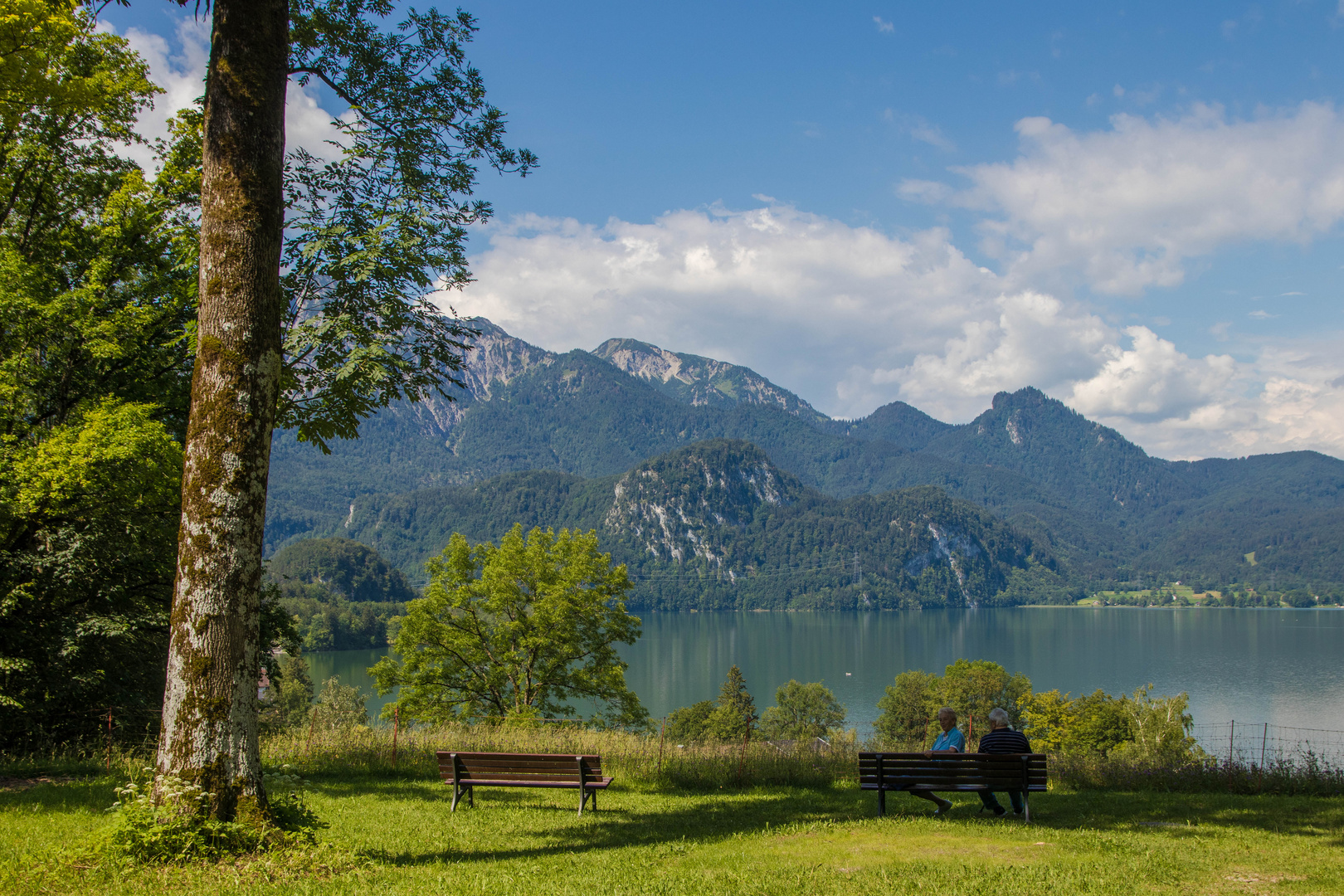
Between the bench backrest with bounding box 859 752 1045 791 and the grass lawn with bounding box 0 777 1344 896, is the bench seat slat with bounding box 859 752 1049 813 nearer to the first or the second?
the bench backrest with bounding box 859 752 1045 791

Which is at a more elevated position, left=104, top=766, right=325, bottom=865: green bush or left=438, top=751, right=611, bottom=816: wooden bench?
left=104, top=766, right=325, bottom=865: green bush

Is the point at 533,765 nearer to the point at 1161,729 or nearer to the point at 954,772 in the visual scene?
the point at 954,772

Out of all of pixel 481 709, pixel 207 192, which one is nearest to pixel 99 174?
pixel 207 192

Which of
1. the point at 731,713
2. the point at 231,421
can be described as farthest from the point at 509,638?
the point at 731,713

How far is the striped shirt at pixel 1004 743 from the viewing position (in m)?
8.56

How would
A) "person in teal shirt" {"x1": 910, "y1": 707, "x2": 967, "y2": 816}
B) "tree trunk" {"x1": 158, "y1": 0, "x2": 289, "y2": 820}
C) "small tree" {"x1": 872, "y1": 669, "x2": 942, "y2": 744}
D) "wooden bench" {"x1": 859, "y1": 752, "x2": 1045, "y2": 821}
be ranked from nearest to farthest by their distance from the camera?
"tree trunk" {"x1": 158, "y1": 0, "x2": 289, "y2": 820}, "wooden bench" {"x1": 859, "y1": 752, "x2": 1045, "y2": 821}, "person in teal shirt" {"x1": 910, "y1": 707, "x2": 967, "y2": 816}, "small tree" {"x1": 872, "y1": 669, "x2": 942, "y2": 744}

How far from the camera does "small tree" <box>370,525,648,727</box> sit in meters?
22.1

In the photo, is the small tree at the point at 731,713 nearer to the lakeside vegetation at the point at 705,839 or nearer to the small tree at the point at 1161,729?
the small tree at the point at 1161,729

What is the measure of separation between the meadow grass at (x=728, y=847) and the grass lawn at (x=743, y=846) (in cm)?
2

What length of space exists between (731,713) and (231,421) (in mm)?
47965

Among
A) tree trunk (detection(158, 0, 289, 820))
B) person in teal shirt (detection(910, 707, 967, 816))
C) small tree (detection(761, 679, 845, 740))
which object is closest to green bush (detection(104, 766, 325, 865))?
tree trunk (detection(158, 0, 289, 820))

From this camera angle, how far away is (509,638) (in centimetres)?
2300

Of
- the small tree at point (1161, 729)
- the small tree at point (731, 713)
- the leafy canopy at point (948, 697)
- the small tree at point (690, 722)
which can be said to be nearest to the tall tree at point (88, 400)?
the small tree at point (731, 713)

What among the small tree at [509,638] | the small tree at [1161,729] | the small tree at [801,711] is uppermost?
the small tree at [509,638]
